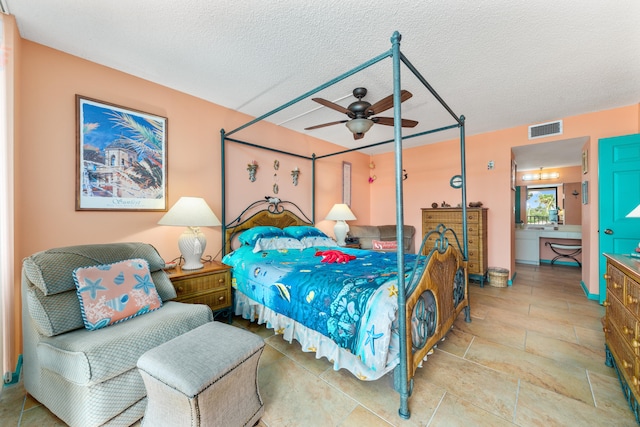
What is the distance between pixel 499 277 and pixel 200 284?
13.9 ft

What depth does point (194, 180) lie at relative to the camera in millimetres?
2881

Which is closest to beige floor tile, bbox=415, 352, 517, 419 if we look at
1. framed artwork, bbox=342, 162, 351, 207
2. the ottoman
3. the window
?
the ottoman

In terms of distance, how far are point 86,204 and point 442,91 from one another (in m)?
3.69

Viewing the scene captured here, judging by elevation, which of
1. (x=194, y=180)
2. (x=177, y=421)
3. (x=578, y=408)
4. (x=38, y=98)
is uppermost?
(x=38, y=98)

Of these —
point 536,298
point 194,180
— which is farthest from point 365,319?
point 536,298

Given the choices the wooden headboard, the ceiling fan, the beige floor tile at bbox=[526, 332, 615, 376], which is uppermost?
the ceiling fan

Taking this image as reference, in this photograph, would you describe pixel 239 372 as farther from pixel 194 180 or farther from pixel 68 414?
pixel 194 180

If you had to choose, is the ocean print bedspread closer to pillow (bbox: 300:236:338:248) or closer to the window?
pillow (bbox: 300:236:338:248)

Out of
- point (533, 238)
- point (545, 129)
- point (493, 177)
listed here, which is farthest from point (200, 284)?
point (533, 238)

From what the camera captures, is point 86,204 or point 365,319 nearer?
point 365,319

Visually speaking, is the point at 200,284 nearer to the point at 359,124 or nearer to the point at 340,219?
the point at 359,124

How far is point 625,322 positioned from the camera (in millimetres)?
1515

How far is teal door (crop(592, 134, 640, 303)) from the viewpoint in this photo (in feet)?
9.82

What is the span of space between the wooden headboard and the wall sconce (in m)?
0.34
